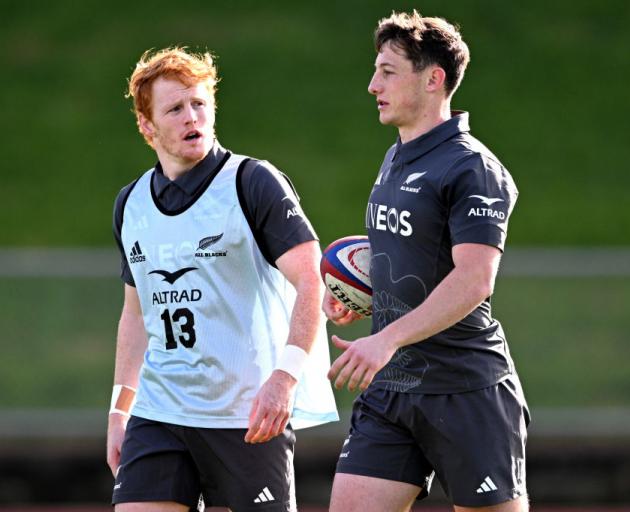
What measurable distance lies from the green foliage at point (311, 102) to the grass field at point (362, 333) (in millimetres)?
3935

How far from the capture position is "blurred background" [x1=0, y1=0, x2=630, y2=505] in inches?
416

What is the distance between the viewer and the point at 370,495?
174 inches

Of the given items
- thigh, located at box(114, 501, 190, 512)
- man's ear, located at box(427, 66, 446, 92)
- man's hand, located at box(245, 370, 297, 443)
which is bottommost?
thigh, located at box(114, 501, 190, 512)

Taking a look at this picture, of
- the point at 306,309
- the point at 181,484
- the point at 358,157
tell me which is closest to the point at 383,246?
the point at 306,309

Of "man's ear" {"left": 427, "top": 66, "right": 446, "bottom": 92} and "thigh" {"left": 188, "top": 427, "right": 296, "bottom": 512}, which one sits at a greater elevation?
"man's ear" {"left": 427, "top": 66, "right": 446, "bottom": 92}

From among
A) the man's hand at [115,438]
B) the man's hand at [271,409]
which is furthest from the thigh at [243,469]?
the man's hand at [115,438]

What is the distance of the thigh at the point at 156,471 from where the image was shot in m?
4.50

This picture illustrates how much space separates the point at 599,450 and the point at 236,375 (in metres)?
6.69

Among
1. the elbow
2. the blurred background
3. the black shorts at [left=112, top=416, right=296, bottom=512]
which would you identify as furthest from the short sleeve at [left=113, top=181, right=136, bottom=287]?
the blurred background

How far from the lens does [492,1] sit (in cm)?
2027

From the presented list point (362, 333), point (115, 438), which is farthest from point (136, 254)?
point (362, 333)

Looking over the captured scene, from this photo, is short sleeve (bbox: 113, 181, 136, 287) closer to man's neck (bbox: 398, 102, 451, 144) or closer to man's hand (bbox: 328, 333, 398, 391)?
man's neck (bbox: 398, 102, 451, 144)

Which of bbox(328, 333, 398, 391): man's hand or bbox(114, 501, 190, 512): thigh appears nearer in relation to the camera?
bbox(328, 333, 398, 391): man's hand

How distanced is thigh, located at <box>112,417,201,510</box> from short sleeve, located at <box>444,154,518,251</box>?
125 cm
